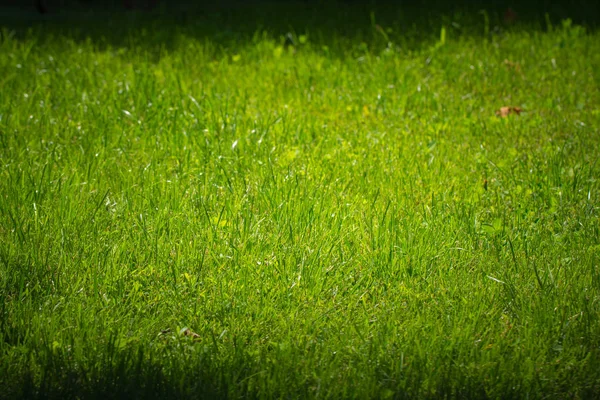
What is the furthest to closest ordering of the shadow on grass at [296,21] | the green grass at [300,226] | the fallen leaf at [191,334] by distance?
the shadow on grass at [296,21] → the fallen leaf at [191,334] → the green grass at [300,226]

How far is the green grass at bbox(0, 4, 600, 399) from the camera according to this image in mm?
2182

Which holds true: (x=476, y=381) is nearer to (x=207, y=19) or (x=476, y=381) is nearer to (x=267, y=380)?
(x=267, y=380)

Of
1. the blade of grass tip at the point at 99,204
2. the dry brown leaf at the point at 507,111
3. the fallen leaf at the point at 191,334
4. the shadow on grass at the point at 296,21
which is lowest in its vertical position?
the fallen leaf at the point at 191,334

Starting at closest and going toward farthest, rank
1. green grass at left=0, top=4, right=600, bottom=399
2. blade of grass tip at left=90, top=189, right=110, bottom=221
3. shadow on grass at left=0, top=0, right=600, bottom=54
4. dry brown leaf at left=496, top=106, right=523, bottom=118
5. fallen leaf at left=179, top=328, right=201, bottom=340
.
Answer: green grass at left=0, top=4, right=600, bottom=399, fallen leaf at left=179, top=328, right=201, bottom=340, blade of grass tip at left=90, top=189, right=110, bottom=221, dry brown leaf at left=496, top=106, right=523, bottom=118, shadow on grass at left=0, top=0, right=600, bottom=54

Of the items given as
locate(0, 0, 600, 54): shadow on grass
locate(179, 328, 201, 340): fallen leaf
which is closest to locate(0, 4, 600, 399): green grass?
locate(179, 328, 201, 340): fallen leaf

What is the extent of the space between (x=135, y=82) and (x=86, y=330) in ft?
8.57

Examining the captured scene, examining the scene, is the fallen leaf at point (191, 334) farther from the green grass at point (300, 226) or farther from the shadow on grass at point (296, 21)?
the shadow on grass at point (296, 21)

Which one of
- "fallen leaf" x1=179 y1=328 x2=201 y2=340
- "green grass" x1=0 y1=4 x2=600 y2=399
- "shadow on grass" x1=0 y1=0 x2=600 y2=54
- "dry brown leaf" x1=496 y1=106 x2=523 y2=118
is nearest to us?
"green grass" x1=0 y1=4 x2=600 y2=399

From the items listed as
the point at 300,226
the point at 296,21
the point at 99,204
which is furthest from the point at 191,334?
the point at 296,21

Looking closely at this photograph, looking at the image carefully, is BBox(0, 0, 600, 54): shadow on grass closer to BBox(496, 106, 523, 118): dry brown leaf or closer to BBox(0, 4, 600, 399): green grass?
BBox(0, 4, 600, 399): green grass

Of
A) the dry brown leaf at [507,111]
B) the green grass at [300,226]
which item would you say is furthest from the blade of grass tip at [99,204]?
the dry brown leaf at [507,111]

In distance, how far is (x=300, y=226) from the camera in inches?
115

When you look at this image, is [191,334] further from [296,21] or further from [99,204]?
[296,21]

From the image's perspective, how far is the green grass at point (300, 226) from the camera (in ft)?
7.16
